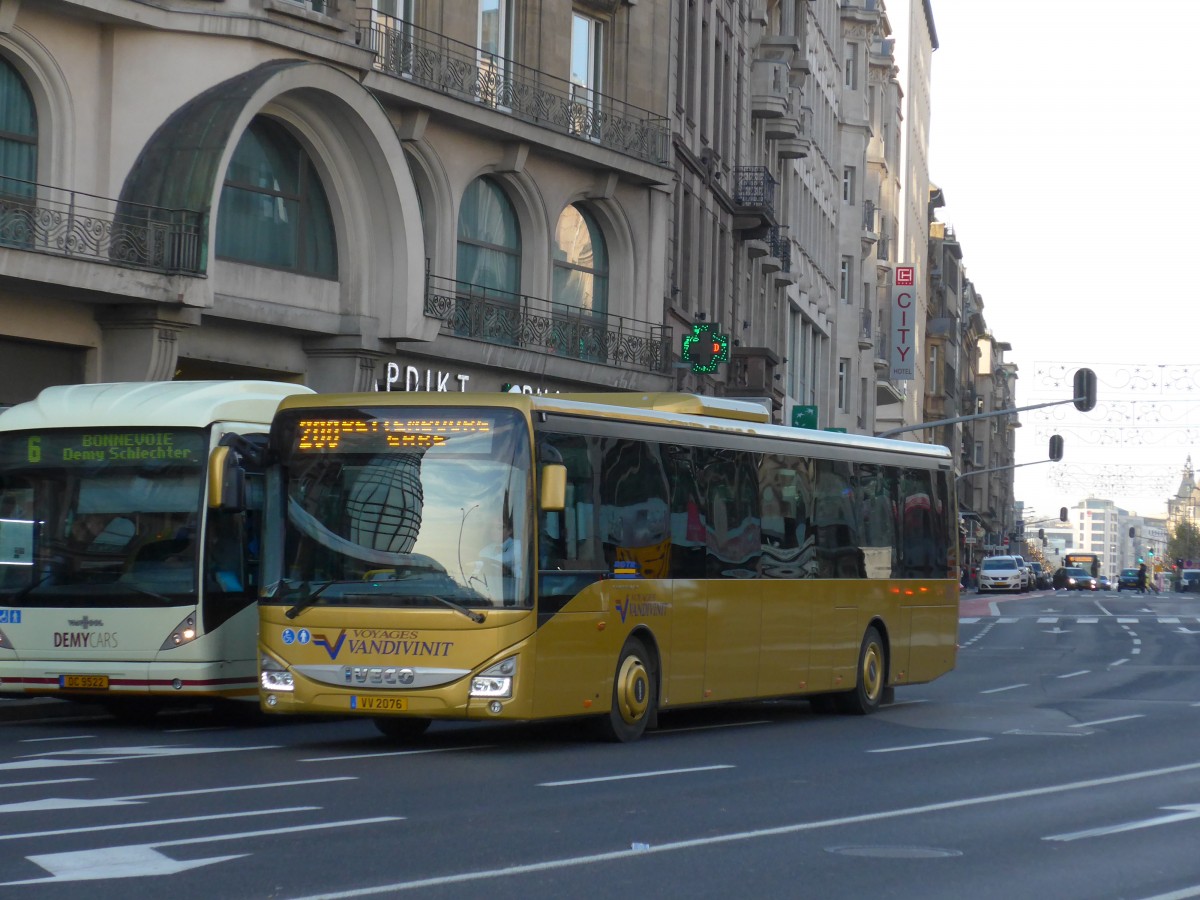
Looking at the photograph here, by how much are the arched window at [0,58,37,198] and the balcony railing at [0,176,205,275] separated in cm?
5

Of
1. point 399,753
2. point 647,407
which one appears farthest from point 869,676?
point 399,753

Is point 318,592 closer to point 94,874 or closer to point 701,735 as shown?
point 701,735

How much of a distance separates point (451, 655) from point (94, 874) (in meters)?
6.25

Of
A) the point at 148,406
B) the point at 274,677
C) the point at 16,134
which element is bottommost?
the point at 274,677

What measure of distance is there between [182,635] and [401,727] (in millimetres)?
1996

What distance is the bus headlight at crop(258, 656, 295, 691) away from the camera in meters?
15.4

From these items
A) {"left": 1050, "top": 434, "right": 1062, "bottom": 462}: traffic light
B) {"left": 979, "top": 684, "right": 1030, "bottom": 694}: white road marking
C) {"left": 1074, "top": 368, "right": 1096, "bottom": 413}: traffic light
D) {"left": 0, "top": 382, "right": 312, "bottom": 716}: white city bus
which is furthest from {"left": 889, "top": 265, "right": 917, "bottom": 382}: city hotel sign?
{"left": 0, "top": 382, "right": 312, "bottom": 716}: white city bus

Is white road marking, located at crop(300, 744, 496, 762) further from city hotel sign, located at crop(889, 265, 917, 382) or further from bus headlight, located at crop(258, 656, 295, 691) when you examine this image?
city hotel sign, located at crop(889, 265, 917, 382)

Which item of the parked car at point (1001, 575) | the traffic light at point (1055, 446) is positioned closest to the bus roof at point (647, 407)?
the traffic light at point (1055, 446)

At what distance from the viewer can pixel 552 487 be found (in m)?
15.0

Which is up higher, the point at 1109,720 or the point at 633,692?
the point at 633,692

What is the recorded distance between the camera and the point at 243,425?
17.6 m

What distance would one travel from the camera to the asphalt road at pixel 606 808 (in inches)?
355

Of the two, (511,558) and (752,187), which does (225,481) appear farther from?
(752,187)
